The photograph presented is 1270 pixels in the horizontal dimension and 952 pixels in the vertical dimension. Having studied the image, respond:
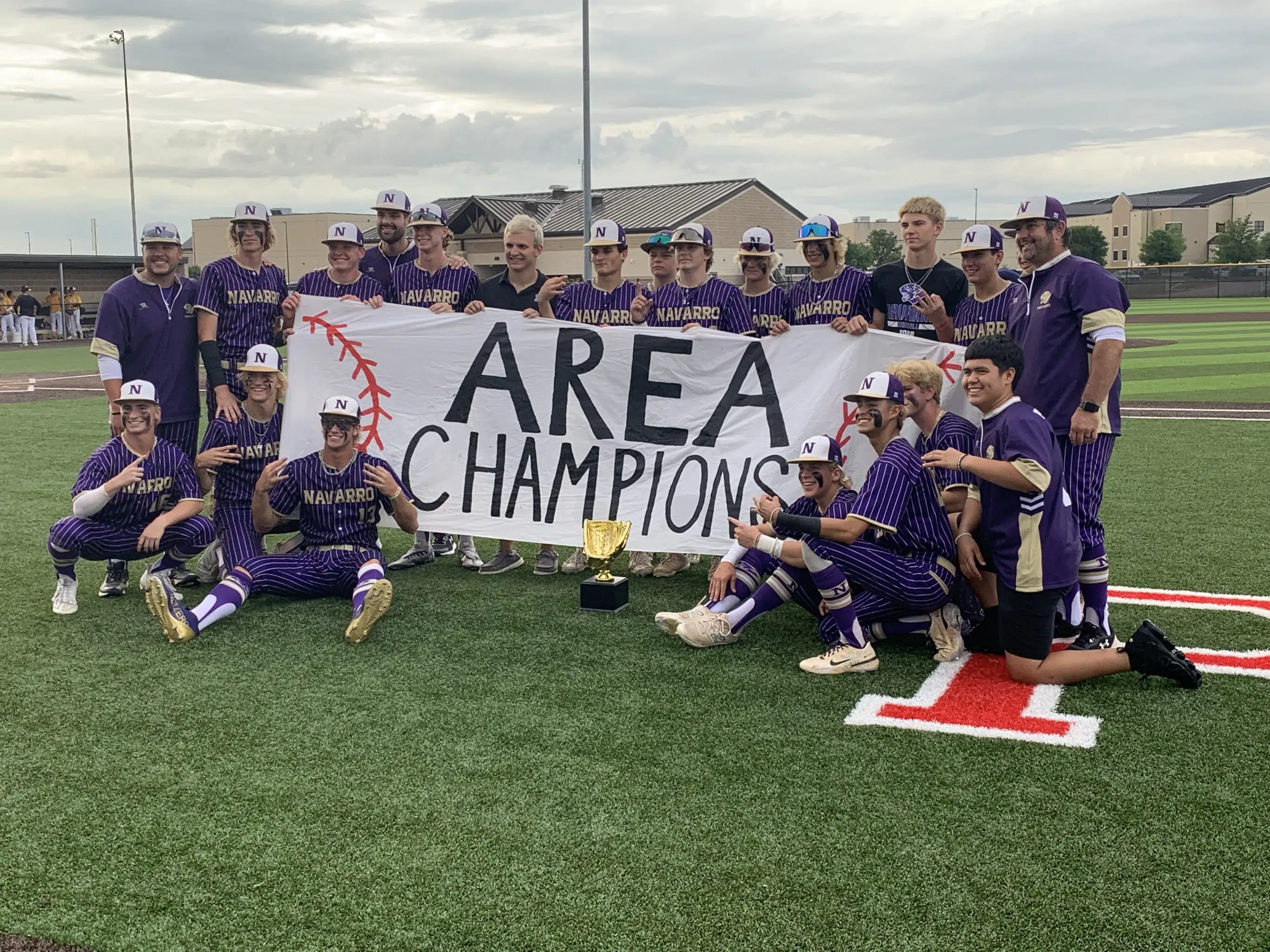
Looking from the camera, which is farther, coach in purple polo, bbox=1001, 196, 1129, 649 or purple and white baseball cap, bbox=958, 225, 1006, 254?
purple and white baseball cap, bbox=958, 225, 1006, 254

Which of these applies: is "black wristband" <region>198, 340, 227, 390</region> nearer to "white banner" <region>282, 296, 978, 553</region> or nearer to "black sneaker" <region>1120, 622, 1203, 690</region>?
"white banner" <region>282, 296, 978, 553</region>

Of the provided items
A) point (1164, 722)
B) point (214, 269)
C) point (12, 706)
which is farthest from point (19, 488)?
point (1164, 722)

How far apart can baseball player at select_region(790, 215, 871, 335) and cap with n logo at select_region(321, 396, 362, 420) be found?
2726 millimetres

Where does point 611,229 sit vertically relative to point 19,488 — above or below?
above

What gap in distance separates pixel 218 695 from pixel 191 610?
1107mm

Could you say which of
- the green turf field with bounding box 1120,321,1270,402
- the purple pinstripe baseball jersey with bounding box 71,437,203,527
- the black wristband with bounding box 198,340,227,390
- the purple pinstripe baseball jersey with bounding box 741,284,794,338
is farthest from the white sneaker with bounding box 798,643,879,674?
the green turf field with bounding box 1120,321,1270,402

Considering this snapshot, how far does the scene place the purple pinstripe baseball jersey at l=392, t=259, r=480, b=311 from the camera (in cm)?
763

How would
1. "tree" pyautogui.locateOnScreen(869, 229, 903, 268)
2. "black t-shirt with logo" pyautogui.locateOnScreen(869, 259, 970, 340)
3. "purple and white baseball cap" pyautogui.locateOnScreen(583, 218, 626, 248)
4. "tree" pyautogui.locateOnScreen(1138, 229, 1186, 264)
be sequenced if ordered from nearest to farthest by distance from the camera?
1. "black t-shirt with logo" pyautogui.locateOnScreen(869, 259, 970, 340)
2. "purple and white baseball cap" pyautogui.locateOnScreen(583, 218, 626, 248)
3. "tree" pyautogui.locateOnScreen(869, 229, 903, 268)
4. "tree" pyautogui.locateOnScreen(1138, 229, 1186, 264)

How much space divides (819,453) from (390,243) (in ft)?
12.1

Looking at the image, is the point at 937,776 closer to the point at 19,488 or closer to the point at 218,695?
the point at 218,695

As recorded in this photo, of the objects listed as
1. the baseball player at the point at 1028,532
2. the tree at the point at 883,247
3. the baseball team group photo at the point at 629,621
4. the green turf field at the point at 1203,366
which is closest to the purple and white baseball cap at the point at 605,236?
the baseball team group photo at the point at 629,621

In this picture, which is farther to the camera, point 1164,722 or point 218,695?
point 218,695

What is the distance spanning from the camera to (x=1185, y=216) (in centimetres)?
9569

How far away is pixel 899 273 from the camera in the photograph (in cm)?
676
